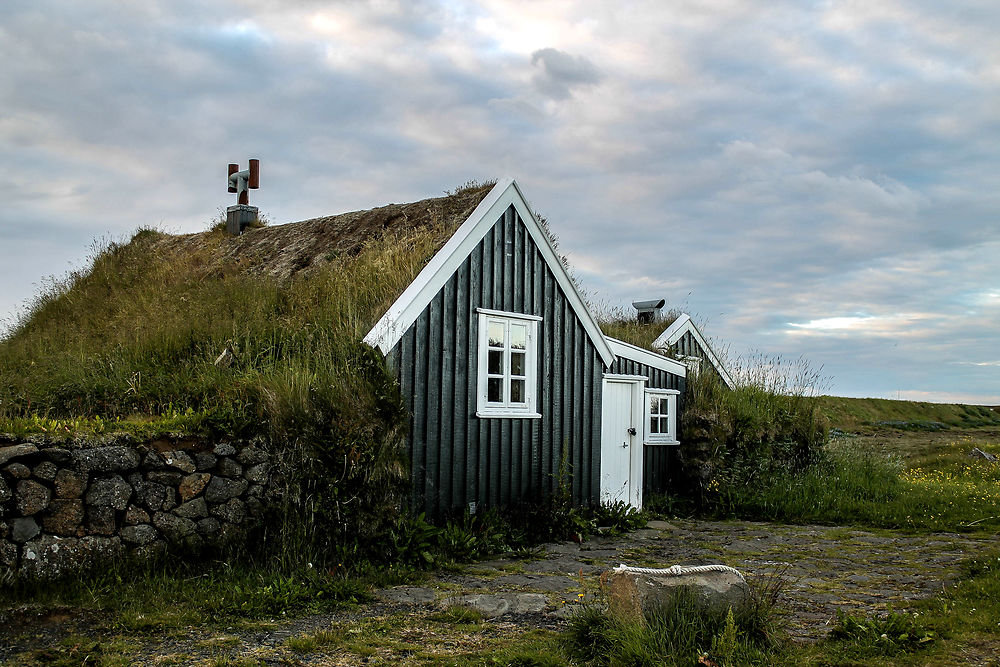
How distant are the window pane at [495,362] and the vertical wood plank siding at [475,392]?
0.43 m

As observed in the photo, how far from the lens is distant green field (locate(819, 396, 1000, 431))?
118ft

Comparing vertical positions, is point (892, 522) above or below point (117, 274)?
below

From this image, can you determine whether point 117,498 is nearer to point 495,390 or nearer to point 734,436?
point 495,390

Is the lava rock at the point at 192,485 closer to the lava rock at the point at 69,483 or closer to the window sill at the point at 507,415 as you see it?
the lava rock at the point at 69,483

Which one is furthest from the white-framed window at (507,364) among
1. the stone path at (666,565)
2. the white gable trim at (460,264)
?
the stone path at (666,565)

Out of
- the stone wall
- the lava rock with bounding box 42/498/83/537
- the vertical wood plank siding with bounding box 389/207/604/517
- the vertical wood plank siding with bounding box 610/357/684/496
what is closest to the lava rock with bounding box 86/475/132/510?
the stone wall

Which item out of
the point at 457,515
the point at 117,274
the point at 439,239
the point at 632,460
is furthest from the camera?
the point at 117,274

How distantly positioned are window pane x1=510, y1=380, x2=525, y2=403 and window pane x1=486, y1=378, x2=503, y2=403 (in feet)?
0.82

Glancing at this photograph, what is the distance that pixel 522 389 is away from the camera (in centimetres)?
1115

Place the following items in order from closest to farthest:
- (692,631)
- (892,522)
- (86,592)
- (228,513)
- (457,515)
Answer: (692,631), (86,592), (228,513), (457,515), (892,522)

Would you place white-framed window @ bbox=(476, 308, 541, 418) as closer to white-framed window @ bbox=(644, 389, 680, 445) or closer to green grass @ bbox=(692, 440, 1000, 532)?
white-framed window @ bbox=(644, 389, 680, 445)

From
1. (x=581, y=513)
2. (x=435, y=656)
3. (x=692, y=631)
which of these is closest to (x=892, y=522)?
(x=581, y=513)

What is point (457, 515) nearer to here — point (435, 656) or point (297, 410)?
point (297, 410)

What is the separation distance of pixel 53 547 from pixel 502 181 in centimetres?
703
